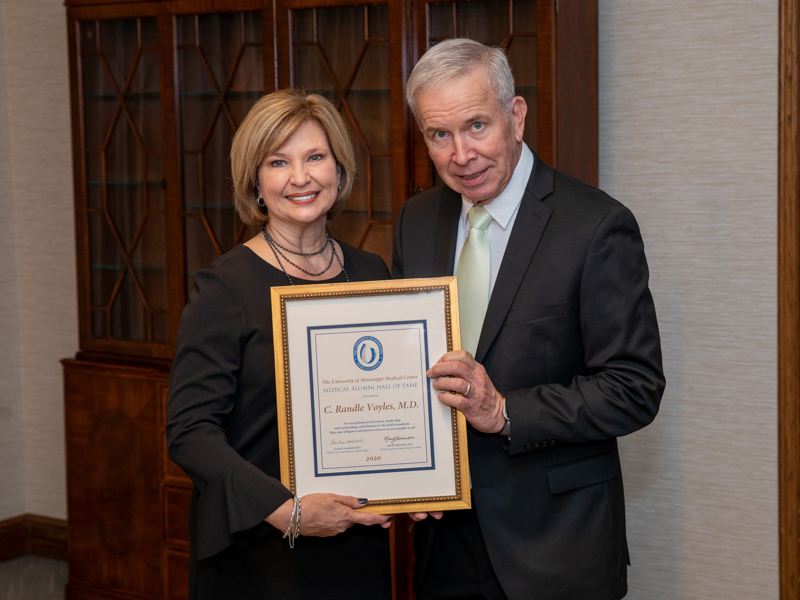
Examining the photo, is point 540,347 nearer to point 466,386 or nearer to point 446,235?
point 466,386

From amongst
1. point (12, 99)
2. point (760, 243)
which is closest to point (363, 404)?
point (760, 243)

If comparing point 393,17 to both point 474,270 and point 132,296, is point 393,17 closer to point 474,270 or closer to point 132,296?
point 474,270

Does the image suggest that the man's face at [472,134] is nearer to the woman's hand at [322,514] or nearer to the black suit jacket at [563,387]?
the black suit jacket at [563,387]

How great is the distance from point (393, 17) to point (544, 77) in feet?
1.76

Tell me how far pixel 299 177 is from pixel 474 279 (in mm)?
431

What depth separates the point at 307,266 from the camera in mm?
1872

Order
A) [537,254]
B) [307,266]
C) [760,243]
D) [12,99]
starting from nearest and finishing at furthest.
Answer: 1. [537,254]
2. [307,266]
3. [760,243]
4. [12,99]

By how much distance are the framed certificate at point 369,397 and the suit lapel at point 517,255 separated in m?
0.17

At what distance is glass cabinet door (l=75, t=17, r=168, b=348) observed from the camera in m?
3.20

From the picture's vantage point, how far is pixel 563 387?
1.73m

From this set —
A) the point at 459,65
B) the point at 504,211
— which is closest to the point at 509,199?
the point at 504,211

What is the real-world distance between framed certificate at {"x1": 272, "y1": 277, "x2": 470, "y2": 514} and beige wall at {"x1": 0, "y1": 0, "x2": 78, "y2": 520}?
8.88 ft

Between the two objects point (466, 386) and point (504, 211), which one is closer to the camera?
point (466, 386)

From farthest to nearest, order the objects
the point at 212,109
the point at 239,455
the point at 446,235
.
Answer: the point at 212,109
the point at 446,235
the point at 239,455
